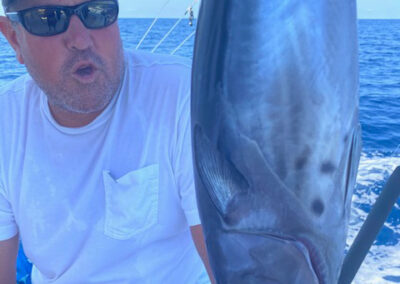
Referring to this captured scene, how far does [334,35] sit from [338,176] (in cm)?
22

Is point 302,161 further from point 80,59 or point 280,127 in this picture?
point 80,59

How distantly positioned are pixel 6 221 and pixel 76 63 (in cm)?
70

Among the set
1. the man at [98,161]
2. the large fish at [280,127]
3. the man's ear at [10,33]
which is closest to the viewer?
the large fish at [280,127]

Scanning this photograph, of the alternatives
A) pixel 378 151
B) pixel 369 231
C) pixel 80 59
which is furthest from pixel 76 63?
pixel 378 151

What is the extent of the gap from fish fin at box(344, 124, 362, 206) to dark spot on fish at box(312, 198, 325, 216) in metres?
0.04

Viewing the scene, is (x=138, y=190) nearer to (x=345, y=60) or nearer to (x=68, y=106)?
(x=68, y=106)

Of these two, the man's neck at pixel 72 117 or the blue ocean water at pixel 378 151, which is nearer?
the man's neck at pixel 72 117

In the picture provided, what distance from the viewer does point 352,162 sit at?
708 millimetres

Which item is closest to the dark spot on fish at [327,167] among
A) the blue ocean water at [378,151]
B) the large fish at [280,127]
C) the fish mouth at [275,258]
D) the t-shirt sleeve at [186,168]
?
the large fish at [280,127]

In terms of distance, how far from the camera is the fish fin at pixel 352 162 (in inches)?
27.6

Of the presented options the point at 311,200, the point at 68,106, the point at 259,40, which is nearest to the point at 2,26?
the point at 68,106

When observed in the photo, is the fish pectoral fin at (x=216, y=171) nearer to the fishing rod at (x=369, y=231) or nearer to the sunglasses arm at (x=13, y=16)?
the sunglasses arm at (x=13, y=16)

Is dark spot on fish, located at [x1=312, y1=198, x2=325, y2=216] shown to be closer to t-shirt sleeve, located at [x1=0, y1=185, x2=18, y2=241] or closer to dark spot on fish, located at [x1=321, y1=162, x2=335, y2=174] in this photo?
dark spot on fish, located at [x1=321, y1=162, x2=335, y2=174]

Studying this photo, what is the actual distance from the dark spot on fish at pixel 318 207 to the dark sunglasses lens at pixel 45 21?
0.91 meters
